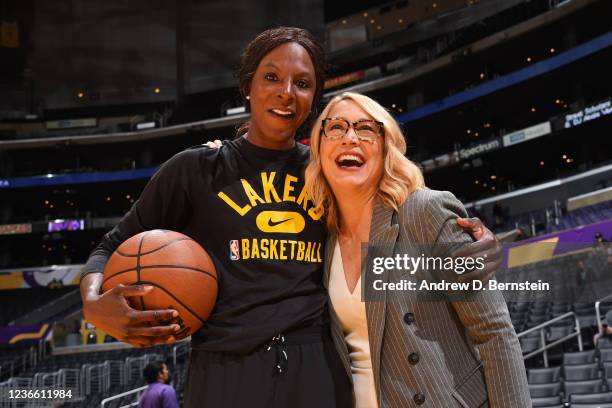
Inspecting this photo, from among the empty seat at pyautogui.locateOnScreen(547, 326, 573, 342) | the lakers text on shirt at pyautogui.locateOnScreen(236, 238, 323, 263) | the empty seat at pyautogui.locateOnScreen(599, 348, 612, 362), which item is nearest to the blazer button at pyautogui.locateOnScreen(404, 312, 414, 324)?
the lakers text on shirt at pyautogui.locateOnScreen(236, 238, 323, 263)

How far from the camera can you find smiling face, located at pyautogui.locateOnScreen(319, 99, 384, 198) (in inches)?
76.8

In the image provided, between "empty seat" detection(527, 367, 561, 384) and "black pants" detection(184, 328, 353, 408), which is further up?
"black pants" detection(184, 328, 353, 408)

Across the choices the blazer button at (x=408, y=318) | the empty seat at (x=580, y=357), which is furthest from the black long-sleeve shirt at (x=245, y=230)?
the empty seat at (x=580, y=357)

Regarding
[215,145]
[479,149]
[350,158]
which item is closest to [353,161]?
[350,158]

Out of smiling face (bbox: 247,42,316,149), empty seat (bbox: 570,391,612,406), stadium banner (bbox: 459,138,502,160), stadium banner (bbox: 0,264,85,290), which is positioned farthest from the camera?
stadium banner (bbox: 0,264,85,290)

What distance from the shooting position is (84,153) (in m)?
28.8

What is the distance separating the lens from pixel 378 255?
6.13ft

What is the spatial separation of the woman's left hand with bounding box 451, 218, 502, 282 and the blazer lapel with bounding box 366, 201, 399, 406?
0.61 ft

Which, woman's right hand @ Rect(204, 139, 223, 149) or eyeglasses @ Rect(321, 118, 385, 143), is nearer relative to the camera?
eyeglasses @ Rect(321, 118, 385, 143)

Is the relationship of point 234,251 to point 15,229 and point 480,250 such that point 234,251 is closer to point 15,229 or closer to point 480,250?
point 480,250

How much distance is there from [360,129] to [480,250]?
0.51 metres

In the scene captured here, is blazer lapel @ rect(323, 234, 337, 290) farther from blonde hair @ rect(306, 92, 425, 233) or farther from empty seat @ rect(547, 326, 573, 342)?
empty seat @ rect(547, 326, 573, 342)

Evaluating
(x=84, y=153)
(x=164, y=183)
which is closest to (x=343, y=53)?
(x=84, y=153)

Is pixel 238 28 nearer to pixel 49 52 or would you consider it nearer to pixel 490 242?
pixel 49 52
